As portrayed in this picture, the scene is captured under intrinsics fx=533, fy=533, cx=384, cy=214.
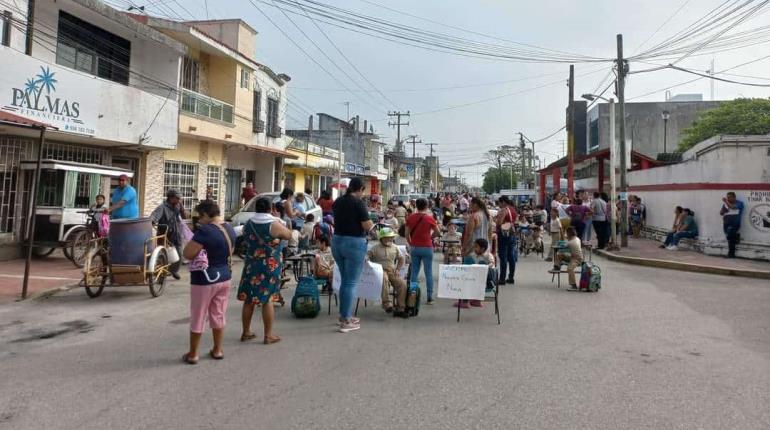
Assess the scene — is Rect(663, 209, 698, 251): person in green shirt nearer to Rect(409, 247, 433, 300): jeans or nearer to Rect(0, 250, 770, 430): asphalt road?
A: Rect(0, 250, 770, 430): asphalt road

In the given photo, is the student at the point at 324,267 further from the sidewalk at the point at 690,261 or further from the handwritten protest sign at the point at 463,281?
the sidewalk at the point at 690,261

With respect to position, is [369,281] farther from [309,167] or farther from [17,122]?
[309,167]

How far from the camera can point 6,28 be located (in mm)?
11477

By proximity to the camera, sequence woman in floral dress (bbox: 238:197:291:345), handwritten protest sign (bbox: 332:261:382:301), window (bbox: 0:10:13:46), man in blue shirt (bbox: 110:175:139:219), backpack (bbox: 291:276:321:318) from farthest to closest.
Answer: window (bbox: 0:10:13:46) → man in blue shirt (bbox: 110:175:139:219) → backpack (bbox: 291:276:321:318) → handwritten protest sign (bbox: 332:261:382:301) → woman in floral dress (bbox: 238:197:291:345)

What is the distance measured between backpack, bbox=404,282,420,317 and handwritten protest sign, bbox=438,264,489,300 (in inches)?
14.9

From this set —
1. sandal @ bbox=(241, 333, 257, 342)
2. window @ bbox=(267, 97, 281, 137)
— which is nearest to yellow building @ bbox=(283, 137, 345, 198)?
window @ bbox=(267, 97, 281, 137)

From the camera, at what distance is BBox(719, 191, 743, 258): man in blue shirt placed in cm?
1392

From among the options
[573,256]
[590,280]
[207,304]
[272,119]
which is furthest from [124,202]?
[272,119]

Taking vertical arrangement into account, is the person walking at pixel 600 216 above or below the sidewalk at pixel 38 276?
above

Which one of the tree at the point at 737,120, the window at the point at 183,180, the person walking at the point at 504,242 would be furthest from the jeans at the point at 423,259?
the tree at the point at 737,120

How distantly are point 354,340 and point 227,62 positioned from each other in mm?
17728

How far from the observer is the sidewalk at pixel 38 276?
28.0ft

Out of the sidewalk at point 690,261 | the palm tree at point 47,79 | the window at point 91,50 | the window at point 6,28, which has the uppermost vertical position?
the window at point 91,50

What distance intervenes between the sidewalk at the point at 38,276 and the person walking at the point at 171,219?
5.72 feet
